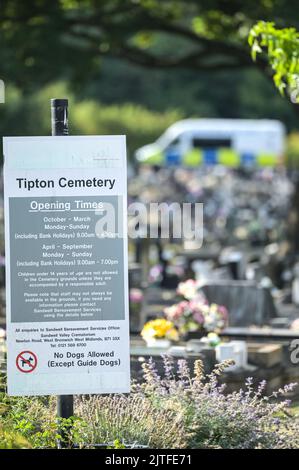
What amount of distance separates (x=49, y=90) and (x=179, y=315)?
5137 centimetres

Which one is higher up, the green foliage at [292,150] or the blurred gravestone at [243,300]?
the green foliage at [292,150]

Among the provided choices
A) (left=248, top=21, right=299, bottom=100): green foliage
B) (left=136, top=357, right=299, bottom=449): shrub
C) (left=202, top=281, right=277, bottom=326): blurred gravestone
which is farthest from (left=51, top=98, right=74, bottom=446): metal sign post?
(left=202, top=281, right=277, bottom=326): blurred gravestone

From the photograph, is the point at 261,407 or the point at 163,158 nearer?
the point at 261,407

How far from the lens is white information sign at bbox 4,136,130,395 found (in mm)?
6379

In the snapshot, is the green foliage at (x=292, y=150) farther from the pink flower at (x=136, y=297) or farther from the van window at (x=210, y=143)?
the pink flower at (x=136, y=297)

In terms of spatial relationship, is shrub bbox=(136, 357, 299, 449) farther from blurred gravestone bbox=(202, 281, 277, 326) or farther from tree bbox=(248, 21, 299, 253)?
blurred gravestone bbox=(202, 281, 277, 326)

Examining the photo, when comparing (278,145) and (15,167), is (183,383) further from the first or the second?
(278,145)

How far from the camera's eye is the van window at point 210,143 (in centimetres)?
6350

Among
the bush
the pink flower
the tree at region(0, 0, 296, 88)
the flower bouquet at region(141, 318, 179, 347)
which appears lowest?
the bush

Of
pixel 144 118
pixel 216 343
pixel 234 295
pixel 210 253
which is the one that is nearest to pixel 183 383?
pixel 216 343

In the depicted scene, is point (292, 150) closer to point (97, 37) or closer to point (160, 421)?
point (97, 37)

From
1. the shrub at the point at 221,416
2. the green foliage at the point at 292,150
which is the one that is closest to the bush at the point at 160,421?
the shrub at the point at 221,416

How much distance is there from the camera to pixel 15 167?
6.43m

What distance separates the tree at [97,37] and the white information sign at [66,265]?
11.1 m
